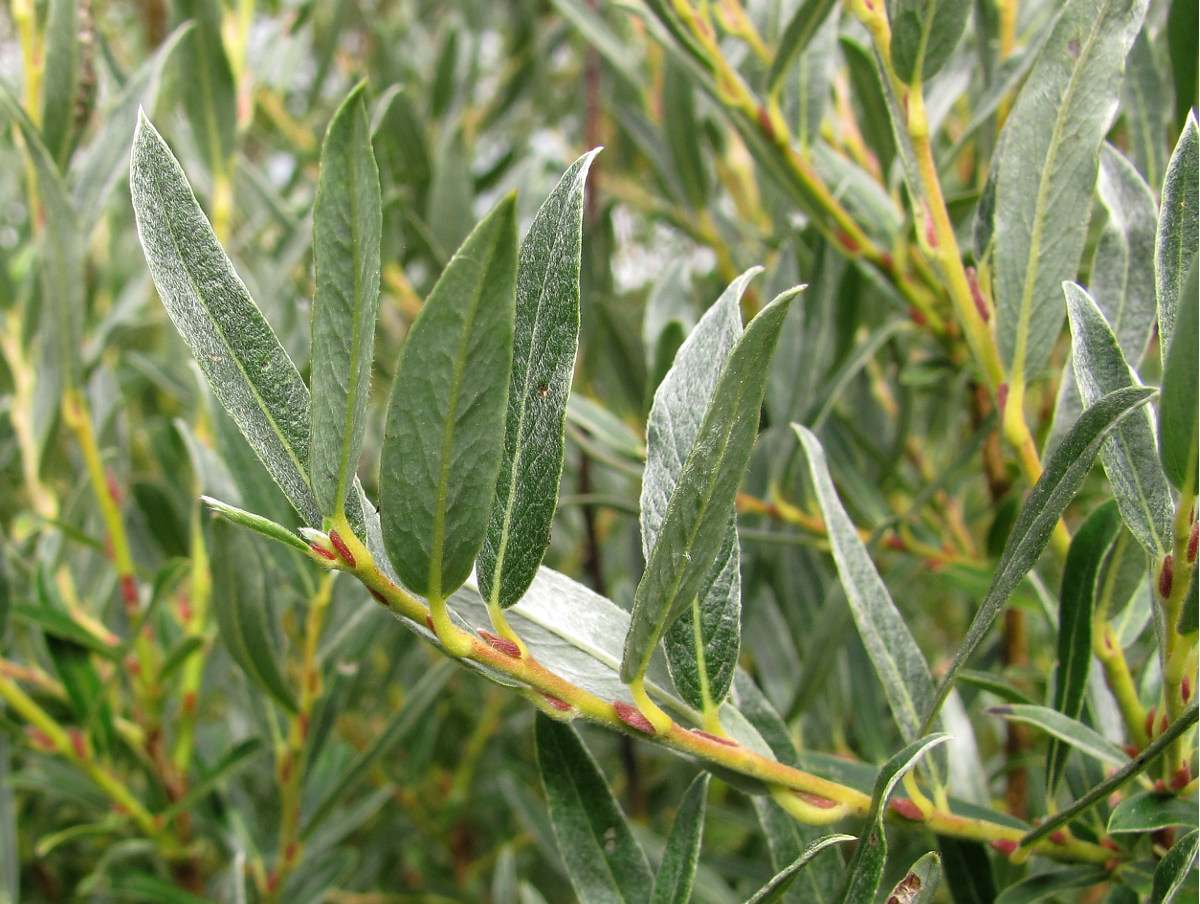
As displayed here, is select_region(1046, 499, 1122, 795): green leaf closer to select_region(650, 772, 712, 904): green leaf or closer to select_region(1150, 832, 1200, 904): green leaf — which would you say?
select_region(1150, 832, 1200, 904): green leaf

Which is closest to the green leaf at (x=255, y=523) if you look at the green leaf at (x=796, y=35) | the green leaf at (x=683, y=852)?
the green leaf at (x=683, y=852)

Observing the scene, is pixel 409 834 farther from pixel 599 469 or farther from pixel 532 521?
pixel 532 521

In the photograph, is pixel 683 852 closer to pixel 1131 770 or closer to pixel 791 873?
pixel 791 873

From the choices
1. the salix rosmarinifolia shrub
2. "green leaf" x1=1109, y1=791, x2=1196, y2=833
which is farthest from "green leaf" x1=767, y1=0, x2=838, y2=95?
"green leaf" x1=1109, y1=791, x2=1196, y2=833

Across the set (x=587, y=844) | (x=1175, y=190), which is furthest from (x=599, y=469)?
(x=1175, y=190)

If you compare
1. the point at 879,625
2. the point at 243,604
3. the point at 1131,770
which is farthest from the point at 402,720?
the point at 1131,770

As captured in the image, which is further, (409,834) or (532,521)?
(409,834)

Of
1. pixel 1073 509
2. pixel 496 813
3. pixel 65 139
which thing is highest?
pixel 65 139
